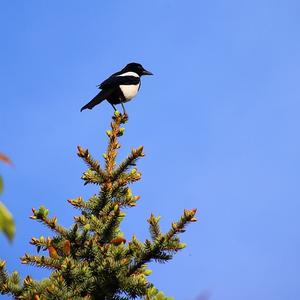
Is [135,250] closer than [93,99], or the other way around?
[135,250]

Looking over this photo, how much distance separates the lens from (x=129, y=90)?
36.0ft

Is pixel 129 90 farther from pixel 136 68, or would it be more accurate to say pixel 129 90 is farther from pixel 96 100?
pixel 136 68

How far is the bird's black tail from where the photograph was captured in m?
9.46

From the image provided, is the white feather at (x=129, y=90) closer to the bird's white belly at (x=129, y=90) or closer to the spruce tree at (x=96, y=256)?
the bird's white belly at (x=129, y=90)

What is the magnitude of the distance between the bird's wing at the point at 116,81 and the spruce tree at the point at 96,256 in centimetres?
560

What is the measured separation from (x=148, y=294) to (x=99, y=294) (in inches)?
37.6

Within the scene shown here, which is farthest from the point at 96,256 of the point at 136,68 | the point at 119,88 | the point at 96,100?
the point at 136,68

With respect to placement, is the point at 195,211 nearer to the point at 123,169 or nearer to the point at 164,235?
the point at 164,235

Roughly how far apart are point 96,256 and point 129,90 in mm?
6647

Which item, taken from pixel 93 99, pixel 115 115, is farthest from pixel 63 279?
pixel 93 99

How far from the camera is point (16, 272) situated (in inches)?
189

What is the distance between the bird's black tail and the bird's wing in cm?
32

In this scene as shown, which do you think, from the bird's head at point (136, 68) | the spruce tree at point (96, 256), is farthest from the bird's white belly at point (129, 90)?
the spruce tree at point (96, 256)

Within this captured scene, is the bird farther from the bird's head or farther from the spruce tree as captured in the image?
the spruce tree
